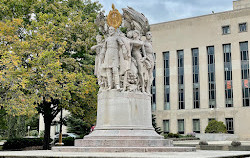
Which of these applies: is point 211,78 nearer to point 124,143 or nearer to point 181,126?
point 181,126

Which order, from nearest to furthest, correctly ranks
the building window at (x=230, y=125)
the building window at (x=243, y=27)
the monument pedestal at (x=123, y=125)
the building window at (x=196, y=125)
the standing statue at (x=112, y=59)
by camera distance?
the monument pedestal at (x=123, y=125) → the standing statue at (x=112, y=59) → the building window at (x=230, y=125) → the building window at (x=243, y=27) → the building window at (x=196, y=125)

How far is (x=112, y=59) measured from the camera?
523 inches

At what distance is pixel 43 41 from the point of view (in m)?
19.7

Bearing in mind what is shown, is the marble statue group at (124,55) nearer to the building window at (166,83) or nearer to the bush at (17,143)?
the bush at (17,143)

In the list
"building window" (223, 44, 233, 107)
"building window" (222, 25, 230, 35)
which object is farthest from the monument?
"building window" (222, 25, 230, 35)

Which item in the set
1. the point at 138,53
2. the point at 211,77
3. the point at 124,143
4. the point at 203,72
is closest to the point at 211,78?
the point at 211,77

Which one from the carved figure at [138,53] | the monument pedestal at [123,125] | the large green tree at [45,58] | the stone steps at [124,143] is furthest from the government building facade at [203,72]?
the stone steps at [124,143]

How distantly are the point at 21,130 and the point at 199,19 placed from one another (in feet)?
121

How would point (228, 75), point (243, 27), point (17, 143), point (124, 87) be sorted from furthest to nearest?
point (228, 75) < point (243, 27) < point (17, 143) < point (124, 87)

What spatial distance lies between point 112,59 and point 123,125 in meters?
2.73

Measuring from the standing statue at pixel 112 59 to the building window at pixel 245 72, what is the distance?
136ft

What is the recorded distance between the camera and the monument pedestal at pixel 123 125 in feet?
38.3

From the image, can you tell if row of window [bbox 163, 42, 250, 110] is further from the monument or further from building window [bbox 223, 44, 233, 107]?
the monument

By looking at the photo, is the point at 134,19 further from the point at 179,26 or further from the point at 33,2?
the point at 179,26
